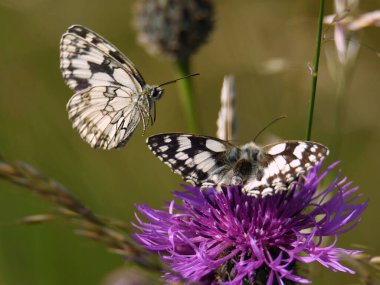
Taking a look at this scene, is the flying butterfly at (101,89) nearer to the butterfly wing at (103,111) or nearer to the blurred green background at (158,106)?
the butterfly wing at (103,111)

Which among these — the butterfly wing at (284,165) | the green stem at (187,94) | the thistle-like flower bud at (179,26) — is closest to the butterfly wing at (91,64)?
the green stem at (187,94)

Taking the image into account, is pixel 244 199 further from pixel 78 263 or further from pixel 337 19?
pixel 78 263

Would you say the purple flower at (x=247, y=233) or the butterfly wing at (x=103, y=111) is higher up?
the butterfly wing at (x=103, y=111)

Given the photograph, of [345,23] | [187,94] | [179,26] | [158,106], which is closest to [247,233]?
[345,23]

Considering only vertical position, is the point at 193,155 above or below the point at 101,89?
below

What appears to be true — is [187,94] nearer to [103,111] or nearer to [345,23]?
[103,111]

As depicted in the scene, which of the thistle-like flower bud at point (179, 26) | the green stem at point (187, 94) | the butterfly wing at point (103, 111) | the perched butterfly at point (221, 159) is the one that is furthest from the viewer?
the thistle-like flower bud at point (179, 26)

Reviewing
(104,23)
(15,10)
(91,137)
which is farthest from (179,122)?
(91,137)
